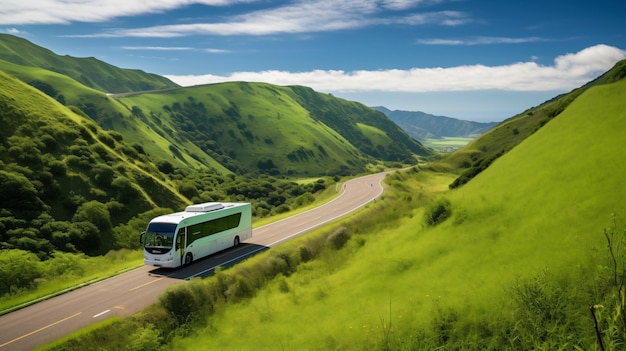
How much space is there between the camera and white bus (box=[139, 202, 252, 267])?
2802 cm

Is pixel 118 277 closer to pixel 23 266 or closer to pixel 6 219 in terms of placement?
pixel 23 266

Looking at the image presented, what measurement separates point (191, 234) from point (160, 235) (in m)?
2.36

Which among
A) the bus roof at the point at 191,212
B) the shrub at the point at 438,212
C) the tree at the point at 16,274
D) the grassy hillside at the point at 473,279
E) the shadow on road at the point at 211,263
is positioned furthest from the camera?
the bus roof at the point at 191,212

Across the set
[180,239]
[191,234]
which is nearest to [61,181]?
[191,234]

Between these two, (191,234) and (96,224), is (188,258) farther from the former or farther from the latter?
(96,224)

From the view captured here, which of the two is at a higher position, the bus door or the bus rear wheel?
the bus door

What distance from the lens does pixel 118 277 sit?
27.6 m

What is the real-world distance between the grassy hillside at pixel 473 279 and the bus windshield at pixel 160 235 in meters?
5.93

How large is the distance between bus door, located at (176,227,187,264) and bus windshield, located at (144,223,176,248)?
49 cm

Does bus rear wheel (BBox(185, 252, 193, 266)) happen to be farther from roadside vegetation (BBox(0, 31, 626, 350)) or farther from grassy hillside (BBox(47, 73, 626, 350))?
grassy hillside (BBox(47, 73, 626, 350))

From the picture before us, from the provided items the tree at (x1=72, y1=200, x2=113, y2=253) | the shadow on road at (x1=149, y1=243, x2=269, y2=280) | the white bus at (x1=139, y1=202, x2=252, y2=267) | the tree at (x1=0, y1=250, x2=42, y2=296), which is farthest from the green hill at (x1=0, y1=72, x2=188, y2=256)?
the shadow on road at (x1=149, y1=243, x2=269, y2=280)

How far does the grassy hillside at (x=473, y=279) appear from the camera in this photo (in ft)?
40.7

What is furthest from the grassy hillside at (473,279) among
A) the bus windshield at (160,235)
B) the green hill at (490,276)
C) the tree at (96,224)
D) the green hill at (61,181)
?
the green hill at (61,181)

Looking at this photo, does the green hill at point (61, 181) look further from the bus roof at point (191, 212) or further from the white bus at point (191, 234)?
the white bus at point (191, 234)
